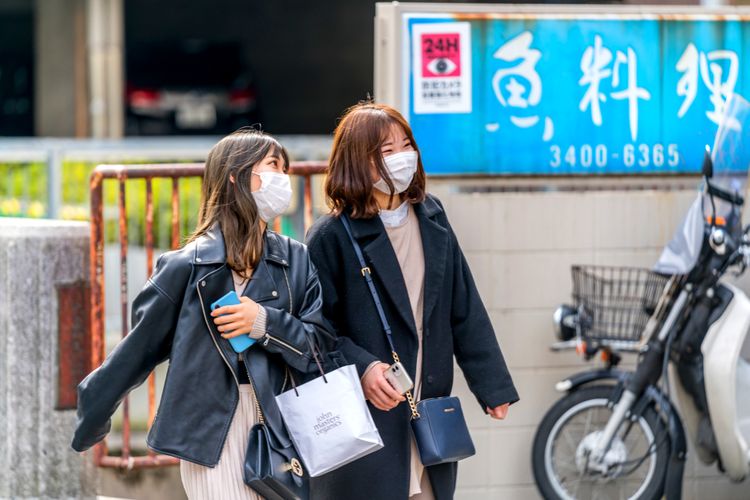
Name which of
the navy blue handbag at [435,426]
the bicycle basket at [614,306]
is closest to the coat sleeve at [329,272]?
the navy blue handbag at [435,426]

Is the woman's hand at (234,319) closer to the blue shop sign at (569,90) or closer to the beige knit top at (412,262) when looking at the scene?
the beige knit top at (412,262)

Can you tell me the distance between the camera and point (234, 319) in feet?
11.1

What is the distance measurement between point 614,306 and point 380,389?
1.83m

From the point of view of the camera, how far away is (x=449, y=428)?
12.7ft

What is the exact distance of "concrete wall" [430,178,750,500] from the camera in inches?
220

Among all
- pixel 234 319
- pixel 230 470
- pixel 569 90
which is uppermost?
pixel 569 90

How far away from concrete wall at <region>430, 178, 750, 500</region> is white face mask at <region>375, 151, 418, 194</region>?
5.27ft

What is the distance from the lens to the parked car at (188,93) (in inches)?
647

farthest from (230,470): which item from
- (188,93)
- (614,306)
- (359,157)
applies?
(188,93)

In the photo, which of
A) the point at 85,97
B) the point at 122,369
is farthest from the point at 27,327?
the point at 85,97

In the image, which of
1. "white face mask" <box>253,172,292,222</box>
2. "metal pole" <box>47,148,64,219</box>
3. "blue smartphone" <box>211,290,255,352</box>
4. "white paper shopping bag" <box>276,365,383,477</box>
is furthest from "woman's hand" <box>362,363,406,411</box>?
"metal pole" <box>47,148,64,219</box>

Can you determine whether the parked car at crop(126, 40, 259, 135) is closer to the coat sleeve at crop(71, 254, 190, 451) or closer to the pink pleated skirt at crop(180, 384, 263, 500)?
the coat sleeve at crop(71, 254, 190, 451)

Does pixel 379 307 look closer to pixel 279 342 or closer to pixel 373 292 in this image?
pixel 373 292

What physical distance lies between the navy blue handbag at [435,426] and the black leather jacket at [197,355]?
0.37m
